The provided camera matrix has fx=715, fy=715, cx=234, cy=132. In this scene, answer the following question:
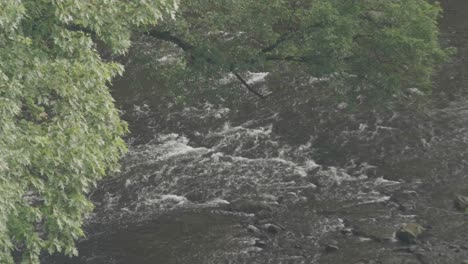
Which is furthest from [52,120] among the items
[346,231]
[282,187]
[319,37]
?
[282,187]

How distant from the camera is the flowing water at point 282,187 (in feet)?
66.8

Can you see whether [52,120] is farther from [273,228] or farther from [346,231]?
[346,231]

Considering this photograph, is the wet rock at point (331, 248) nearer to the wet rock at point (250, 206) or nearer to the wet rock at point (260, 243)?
the wet rock at point (260, 243)

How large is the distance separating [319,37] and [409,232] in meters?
6.26

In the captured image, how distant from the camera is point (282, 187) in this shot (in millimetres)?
24547

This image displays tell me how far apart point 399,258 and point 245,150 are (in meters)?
9.93

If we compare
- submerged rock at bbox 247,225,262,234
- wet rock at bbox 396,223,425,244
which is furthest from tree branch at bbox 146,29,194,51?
wet rock at bbox 396,223,425,244

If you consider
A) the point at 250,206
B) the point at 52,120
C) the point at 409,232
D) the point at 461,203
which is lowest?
the point at 250,206

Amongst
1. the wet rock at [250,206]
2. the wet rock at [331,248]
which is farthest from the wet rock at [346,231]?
the wet rock at [250,206]

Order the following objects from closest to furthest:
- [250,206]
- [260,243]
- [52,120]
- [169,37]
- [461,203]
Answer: [52,120] < [260,243] < [461,203] < [169,37] < [250,206]

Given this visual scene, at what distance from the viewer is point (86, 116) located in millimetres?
13852

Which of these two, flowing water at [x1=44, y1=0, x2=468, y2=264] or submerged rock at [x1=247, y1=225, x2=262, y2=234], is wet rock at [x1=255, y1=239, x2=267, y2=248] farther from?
submerged rock at [x1=247, y1=225, x2=262, y2=234]

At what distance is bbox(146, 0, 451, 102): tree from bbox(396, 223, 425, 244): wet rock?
455 centimetres

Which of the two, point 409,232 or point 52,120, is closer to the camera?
point 52,120
